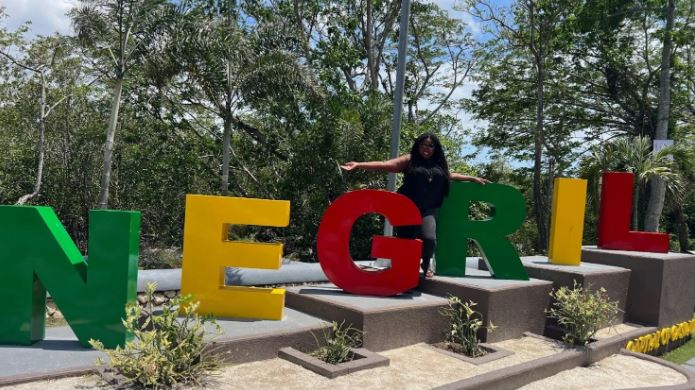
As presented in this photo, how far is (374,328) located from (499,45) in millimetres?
17563

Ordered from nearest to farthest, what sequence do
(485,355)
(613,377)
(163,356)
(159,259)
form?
(163,356)
(613,377)
(485,355)
(159,259)

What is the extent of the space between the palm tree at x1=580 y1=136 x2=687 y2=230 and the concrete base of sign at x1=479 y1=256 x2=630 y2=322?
435 cm

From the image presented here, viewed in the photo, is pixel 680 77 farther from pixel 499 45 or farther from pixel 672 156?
pixel 672 156

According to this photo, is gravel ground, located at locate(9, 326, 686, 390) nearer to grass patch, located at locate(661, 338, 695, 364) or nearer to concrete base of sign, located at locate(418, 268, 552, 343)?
concrete base of sign, located at locate(418, 268, 552, 343)

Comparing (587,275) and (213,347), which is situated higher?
(587,275)

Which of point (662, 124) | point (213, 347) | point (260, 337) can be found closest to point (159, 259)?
point (260, 337)

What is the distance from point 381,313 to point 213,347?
6.01 ft

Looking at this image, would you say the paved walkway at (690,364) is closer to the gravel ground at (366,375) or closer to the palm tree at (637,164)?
the gravel ground at (366,375)

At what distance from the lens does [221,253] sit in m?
5.57

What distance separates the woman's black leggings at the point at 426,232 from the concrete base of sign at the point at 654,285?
3.50m

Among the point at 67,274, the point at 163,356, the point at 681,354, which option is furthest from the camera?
the point at 681,354

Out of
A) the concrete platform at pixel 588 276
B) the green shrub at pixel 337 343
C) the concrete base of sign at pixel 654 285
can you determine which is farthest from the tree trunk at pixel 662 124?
the green shrub at pixel 337 343

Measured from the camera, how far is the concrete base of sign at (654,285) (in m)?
8.22

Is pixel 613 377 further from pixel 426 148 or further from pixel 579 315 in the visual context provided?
pixel 426 148
